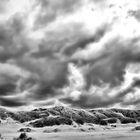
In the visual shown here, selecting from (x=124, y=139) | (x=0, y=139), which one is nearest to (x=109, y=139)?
(x=124, y=139)

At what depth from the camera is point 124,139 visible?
296 ft

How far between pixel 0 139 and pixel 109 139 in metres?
34.8

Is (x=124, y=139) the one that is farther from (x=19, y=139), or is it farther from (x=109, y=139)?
(x=19, y=139)

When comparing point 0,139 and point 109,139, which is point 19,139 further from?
point 109,139

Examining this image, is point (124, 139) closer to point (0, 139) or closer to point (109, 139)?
point (109, 139)

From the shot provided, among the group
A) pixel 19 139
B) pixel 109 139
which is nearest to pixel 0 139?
pixel 19 139

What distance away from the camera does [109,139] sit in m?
90.6

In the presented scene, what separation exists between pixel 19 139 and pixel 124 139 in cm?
3353

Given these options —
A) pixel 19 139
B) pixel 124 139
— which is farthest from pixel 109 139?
pixel 19 139

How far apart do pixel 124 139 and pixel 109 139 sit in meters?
4.55

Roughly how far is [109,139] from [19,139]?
29.0m

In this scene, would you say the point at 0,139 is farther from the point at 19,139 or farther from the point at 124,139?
the point at 124,139

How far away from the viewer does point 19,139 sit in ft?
314
